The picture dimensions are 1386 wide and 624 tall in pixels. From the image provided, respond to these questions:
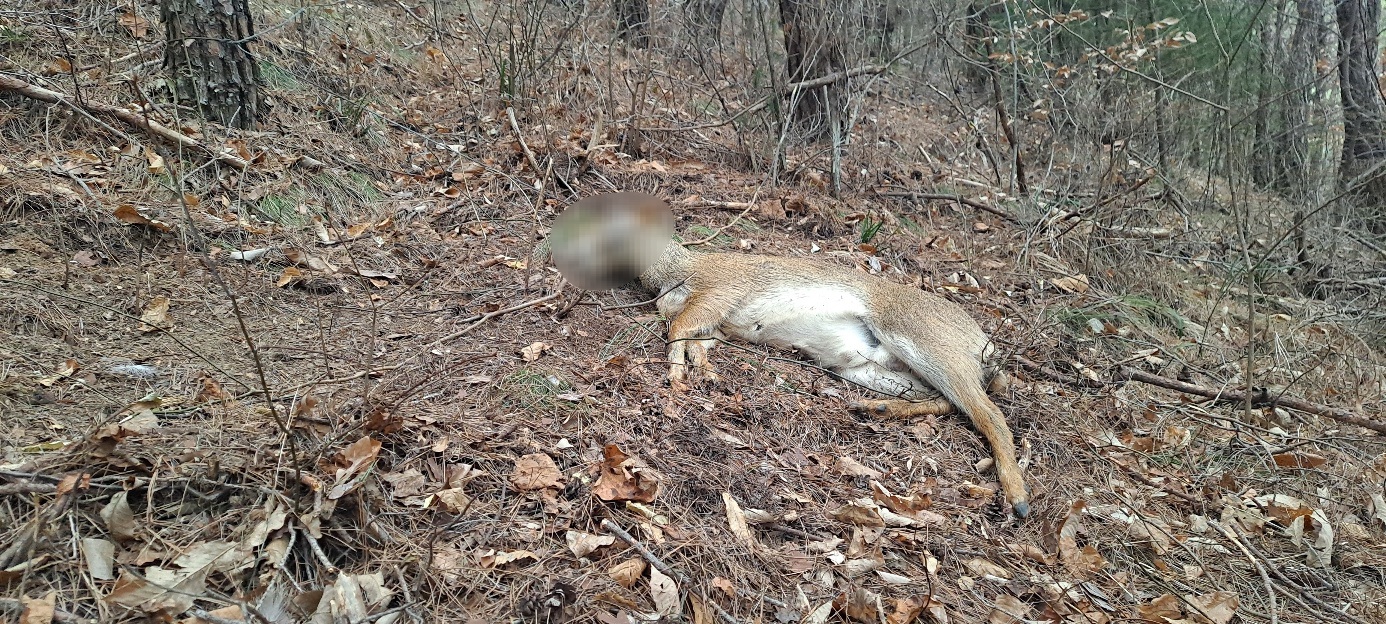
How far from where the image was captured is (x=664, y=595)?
2977mm

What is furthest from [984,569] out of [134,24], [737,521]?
[134,24]

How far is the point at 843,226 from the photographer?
710 cm

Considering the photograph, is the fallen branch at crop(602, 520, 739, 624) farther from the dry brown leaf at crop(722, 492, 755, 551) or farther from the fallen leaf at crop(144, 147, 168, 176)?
the fallen leaf at crop(144, 147, 168, 176)

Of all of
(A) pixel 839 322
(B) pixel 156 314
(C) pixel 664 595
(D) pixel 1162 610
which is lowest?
(D) pixel 1162 610

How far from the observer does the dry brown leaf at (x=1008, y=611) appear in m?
3.34

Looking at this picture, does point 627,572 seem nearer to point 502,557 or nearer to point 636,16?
point 502,557

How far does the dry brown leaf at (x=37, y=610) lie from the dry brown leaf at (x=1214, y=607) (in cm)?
428

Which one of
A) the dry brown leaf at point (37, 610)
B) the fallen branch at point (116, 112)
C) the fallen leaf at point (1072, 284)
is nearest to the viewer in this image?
the dry brown leaf at point (37, 610)

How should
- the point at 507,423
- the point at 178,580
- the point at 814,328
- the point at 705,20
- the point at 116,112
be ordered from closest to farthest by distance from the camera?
the point at 178,580, the point at 507,423, the point at 116,112, the point at 814,328, the point at 705,20

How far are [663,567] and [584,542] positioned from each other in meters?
0.32

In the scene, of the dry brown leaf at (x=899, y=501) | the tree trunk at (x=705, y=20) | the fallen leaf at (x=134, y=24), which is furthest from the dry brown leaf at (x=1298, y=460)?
the fallen leaf at (x=134, y=24)

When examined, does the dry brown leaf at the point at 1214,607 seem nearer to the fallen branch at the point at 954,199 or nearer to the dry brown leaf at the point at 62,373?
the fallen branch at the point at 954,199

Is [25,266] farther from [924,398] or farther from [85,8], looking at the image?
[924,398]

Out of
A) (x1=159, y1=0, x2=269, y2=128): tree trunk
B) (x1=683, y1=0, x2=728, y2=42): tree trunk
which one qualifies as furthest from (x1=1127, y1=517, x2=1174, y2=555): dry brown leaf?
(x1=683, y1=0, x2=728, y2=42): tree trunk
